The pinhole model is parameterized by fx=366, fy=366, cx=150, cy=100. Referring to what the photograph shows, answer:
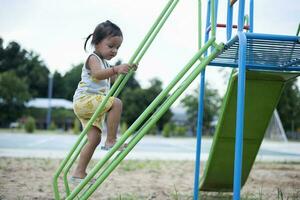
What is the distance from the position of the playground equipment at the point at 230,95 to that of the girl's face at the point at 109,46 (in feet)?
0.53

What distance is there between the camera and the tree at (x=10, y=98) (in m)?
30.8

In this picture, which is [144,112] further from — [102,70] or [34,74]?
[34,74]

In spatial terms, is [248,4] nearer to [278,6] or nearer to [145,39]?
[278,6]

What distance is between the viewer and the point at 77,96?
2588mm

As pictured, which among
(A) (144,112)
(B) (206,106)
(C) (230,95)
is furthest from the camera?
(B) (206,106)

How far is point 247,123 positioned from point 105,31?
1697 mm

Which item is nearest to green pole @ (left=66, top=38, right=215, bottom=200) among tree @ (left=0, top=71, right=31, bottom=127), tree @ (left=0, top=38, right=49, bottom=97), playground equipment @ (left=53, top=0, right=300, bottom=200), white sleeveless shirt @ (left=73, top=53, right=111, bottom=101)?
playground equipment @ (left=53, top=0, right=300, bottom=200)

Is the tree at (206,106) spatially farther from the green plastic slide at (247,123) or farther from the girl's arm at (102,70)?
the girl's arm at (102,70)

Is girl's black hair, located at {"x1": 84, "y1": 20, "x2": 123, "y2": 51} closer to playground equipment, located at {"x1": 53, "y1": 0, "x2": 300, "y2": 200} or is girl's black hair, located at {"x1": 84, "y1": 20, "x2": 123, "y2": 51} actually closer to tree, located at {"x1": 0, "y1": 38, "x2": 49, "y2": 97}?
playground equipment, located at {"x1": 53, "y1": 0, "x2": 300, "y2": 200}

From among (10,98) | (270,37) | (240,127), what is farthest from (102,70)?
(10,98)

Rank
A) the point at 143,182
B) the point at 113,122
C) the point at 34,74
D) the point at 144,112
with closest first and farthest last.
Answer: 1. the point at 144,112
2. the point at 113,122
3. the point at 143,182
4. the point at 34,74

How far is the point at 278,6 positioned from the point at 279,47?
1645mm

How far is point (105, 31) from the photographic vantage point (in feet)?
8.29

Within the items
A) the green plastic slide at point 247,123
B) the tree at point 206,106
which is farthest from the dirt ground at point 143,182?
the tree at point 206,106
